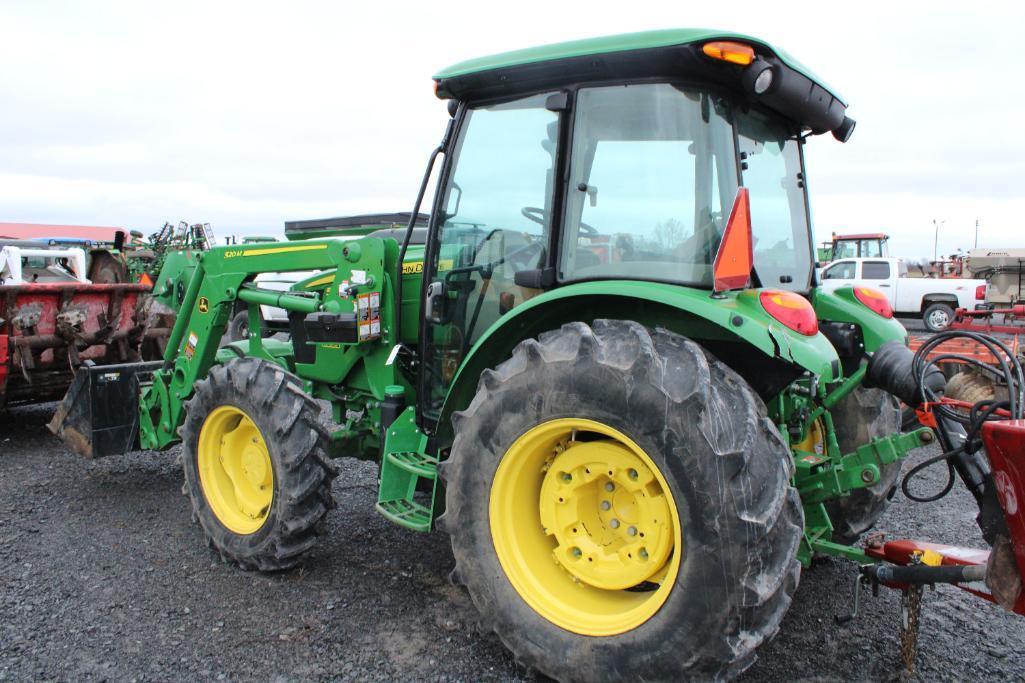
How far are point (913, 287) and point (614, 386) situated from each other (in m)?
20.8

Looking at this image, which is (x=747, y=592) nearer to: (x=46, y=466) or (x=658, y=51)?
(x=658, y=51)

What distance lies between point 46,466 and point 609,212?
5173 millimetres

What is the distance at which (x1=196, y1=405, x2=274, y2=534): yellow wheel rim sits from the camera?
13.7 ft

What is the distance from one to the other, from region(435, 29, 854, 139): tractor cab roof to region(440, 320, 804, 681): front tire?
3.31 ft

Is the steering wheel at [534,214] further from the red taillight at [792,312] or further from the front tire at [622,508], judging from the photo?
the red taillight at [792,312]

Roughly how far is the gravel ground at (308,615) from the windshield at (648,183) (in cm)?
166

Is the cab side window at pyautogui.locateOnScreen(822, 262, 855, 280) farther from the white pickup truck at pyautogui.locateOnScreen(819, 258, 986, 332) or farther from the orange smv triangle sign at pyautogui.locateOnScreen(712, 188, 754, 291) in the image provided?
the orange smv triangle sign at pyautogui.locateOnScreen(712, 188, 754, 291)

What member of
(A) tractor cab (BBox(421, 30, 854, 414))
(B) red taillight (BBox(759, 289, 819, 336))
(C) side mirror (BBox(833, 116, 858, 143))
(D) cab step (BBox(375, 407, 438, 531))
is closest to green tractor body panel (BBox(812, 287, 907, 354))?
(A) tractor cab (BBox(421, 30, 854, 414))

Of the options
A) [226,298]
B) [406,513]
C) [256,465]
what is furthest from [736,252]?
[226,298]

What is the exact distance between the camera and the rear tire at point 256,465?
3.80 meters

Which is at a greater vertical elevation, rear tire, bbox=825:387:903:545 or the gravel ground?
rear tire, bbox=825:387:903:545

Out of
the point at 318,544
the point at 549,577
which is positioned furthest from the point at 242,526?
the point at 549,577

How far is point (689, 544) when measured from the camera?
99.3 inches

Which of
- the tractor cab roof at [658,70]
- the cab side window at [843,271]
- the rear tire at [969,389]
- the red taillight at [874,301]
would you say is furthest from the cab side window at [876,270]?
the tractor cab roof at [658,70]
